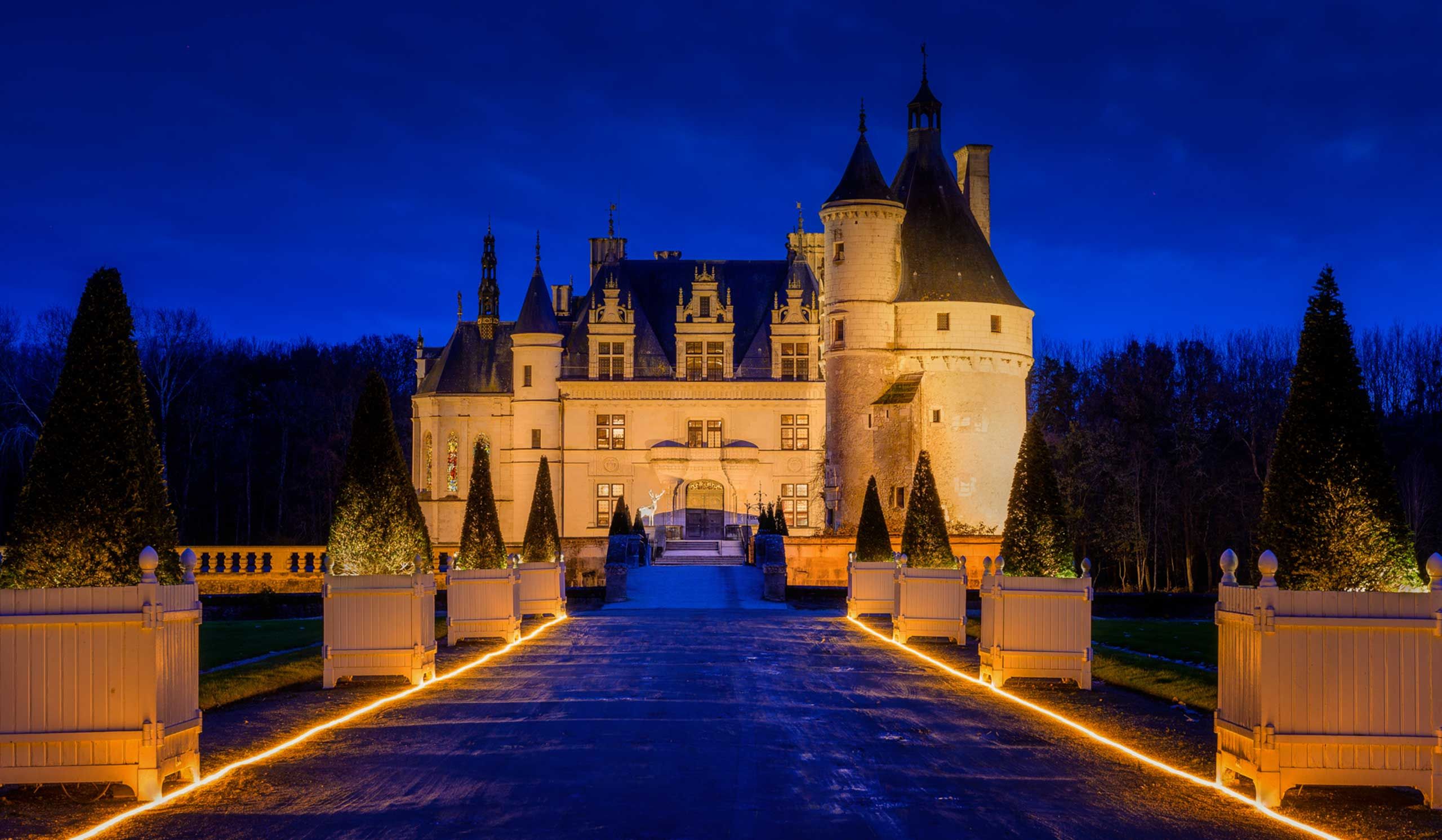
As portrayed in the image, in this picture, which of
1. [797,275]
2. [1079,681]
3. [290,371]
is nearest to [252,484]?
[290,371]

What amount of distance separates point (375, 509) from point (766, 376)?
33985mm

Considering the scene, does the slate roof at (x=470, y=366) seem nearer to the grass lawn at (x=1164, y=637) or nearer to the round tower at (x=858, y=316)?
the round tower at (x=858, y=316)

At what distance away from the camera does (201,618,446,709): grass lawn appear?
13086 mm

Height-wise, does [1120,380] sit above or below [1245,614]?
above

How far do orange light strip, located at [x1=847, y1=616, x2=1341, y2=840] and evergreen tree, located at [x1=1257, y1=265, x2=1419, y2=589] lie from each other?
174 cm

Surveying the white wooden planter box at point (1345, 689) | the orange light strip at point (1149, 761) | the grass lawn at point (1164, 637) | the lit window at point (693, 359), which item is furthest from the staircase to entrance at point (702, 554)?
the white wooden planter box at point (1345, 689)

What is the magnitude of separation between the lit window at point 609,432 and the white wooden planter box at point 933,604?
99.3 ft

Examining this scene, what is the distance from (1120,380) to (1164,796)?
4756cm

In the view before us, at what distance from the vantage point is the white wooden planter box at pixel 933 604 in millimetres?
19453

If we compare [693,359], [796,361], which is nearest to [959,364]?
[796,361]

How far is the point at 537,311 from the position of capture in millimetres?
49000

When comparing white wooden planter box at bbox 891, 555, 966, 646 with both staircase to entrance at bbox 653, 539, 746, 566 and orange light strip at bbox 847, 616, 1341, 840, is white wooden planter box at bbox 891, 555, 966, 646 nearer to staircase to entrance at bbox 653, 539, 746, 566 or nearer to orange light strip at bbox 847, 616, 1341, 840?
orange light strip at bbox 847, 616, 1341, 840

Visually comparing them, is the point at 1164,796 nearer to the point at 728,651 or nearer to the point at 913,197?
the point at 728,651

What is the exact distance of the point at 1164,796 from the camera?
8.14m
